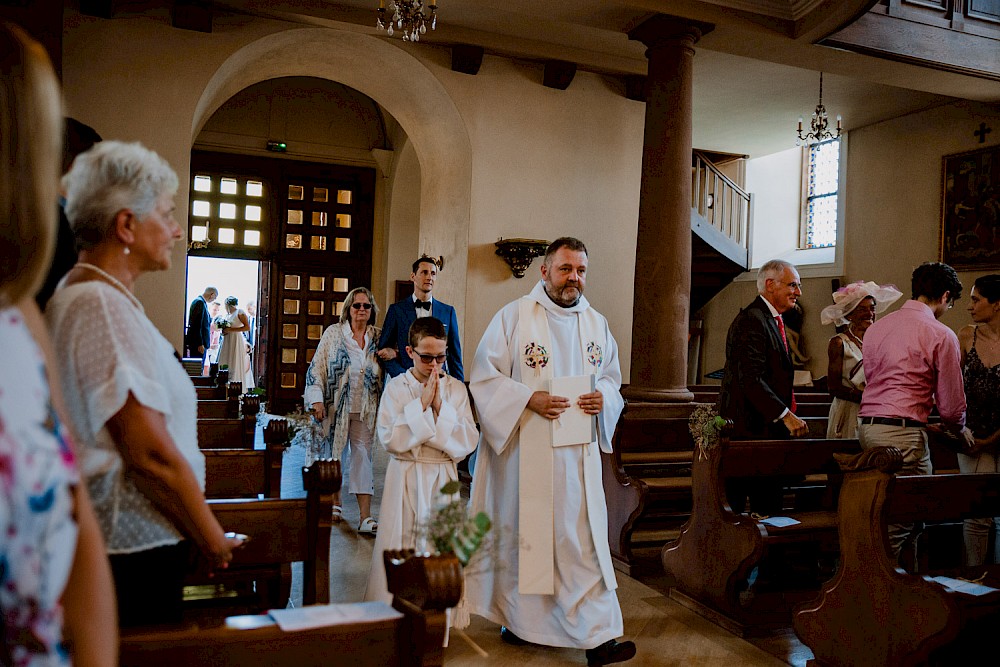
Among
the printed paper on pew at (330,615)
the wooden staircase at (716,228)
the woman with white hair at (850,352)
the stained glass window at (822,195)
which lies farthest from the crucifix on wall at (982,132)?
the printed paper on pew at (330,615)

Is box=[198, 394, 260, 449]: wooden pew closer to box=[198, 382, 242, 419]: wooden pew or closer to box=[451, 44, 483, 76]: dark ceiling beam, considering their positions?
box=[198, 382, 242, 419]: wooden pew

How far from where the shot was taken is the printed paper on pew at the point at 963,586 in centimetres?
325

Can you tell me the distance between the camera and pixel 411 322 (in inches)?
237

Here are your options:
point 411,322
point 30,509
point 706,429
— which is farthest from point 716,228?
point 30,509

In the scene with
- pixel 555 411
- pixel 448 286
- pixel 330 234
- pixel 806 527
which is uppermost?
pixel 330 234

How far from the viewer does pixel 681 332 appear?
7488 mm

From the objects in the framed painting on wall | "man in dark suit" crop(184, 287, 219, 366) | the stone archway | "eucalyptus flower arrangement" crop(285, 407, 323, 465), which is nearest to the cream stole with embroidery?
"eucalyptus flower arrangement" crop(285, 407, 323, 465)

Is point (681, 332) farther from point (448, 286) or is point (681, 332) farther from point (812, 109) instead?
point (812, 109)

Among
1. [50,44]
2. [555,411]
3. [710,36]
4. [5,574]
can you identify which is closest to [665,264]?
[710,36]

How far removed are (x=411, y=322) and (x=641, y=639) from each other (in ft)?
9.39

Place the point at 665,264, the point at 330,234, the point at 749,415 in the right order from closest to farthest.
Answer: the point at 749,415 < the point at 665,264 < the point at 330,234

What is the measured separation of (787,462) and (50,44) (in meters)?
5.90

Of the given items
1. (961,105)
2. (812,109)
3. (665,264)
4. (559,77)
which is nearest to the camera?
(665,264)

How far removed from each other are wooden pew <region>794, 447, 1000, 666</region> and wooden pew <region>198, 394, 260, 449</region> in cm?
295
